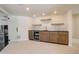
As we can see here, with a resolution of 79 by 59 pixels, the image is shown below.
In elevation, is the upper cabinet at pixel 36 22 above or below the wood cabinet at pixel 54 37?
above

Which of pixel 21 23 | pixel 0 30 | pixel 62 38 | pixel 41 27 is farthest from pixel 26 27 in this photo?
pixel 62 38

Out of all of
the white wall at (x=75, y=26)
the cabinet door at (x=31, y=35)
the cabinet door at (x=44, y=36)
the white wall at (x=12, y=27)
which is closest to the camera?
the white wall at (x=12, y=27)

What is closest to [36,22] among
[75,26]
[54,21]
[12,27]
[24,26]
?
[24,26]

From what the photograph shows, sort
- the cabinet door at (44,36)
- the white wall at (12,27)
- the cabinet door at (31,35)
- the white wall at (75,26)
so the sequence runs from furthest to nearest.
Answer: the cabinet door at (44,36) → the white wall at (75,26) → the cabinet door at (31,35) → the white wall at (12,27)

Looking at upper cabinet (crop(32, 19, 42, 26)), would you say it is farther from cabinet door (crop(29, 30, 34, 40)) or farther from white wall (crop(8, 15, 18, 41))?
white wall (crop(8, 15, 18, 41))

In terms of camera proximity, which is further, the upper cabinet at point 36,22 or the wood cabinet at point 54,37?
the wood cabinet at point 54,37

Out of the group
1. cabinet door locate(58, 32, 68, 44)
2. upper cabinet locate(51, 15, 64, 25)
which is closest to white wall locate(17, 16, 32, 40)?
upper cabinet locate(51, 15, 64, 25)

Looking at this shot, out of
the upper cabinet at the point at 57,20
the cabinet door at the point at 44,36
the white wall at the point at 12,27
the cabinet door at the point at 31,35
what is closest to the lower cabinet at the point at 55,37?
the cabinet door at the point at 44,36

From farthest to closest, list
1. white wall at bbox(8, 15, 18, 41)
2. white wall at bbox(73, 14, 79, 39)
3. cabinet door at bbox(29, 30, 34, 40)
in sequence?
1. white wall at bbox(73, 14, 79, 39)
2. cabinet door at bbox(29, 30, 34, 40)
3. white wall at bbox(8, 15, 18, 41)

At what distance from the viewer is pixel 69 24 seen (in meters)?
4.59

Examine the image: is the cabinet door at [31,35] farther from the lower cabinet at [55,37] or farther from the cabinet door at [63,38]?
the cabinet door at [63,38]
